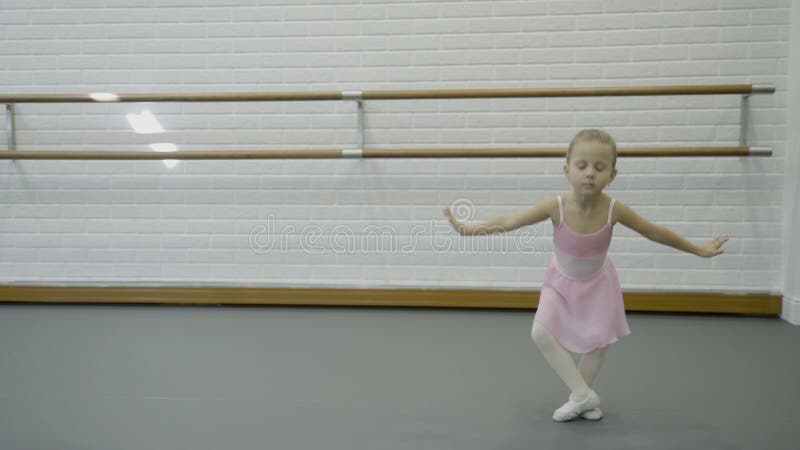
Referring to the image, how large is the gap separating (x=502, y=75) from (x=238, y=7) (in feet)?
4.05

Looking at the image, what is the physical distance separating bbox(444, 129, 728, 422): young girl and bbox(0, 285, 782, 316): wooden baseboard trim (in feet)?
4.33

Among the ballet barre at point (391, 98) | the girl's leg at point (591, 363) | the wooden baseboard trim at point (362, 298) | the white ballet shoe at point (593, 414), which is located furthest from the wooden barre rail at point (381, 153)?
the white ballet shoe at point (593, 414)

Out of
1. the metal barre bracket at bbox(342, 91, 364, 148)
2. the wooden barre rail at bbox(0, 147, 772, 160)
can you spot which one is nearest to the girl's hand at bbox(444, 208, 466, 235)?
the wooden barre rail at bbox(0, 147, 772, 160)

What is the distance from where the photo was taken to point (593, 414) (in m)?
1.67

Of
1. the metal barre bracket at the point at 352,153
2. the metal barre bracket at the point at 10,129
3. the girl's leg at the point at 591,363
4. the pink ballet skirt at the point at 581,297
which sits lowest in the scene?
the girl's leg at the point at 591,363

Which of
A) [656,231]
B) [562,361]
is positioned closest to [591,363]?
[562,361]

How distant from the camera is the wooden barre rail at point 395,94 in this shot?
2.74 meters

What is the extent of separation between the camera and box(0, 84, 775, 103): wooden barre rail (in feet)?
8.99

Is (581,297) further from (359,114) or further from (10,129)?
(10,129)

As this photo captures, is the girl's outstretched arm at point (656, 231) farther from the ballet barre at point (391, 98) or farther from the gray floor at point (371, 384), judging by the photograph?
the ballet barre at point (391, 98)

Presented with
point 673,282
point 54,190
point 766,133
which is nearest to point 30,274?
point 54,190

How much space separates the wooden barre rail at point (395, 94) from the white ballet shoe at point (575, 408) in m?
1.50

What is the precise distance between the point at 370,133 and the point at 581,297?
5.36 feet

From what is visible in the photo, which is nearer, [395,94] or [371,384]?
[371,384]
